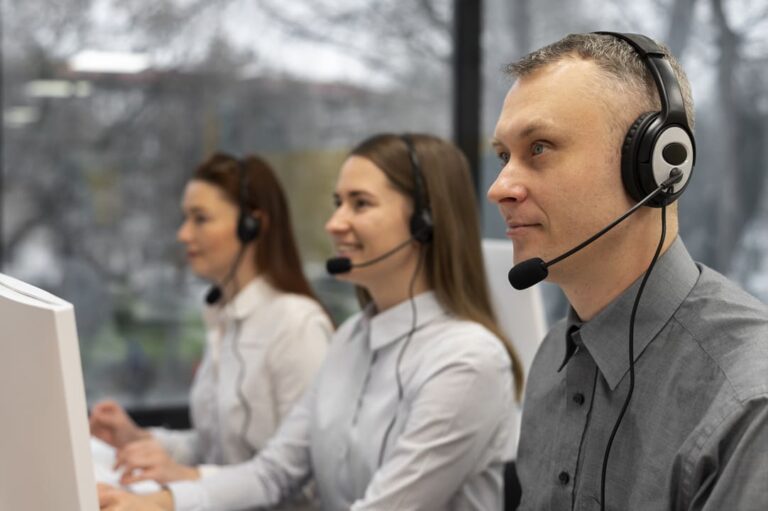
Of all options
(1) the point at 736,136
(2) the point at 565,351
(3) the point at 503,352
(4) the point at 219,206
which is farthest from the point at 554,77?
(1) the point at 736,136

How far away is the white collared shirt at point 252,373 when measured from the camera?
6.49 feet

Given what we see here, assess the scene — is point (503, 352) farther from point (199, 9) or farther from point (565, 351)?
point (199, 9)

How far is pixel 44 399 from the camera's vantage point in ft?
2.71

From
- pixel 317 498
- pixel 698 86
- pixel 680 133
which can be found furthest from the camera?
pixel 698 86

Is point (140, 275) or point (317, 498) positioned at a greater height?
point (140, 275)

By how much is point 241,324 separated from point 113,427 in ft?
1.27

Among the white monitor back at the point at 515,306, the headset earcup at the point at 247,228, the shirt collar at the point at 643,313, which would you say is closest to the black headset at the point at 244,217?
the headset earcup at the point at 247,228

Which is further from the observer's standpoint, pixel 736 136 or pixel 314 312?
pixel 736 136

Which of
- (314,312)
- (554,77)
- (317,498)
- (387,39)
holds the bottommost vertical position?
(317,498)

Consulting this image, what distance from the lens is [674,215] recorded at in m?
1.00

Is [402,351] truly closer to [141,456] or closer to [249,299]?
[141,456]

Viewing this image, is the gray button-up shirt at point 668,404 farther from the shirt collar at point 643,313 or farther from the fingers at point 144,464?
the fingers at point 144,464

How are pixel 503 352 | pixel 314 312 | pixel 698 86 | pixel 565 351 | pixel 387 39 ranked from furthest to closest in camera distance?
pixel 387 39, pixel 698 86, pixel 314 312, pixel 503 352, pixel 565 351

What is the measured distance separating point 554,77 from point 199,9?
223 cm
